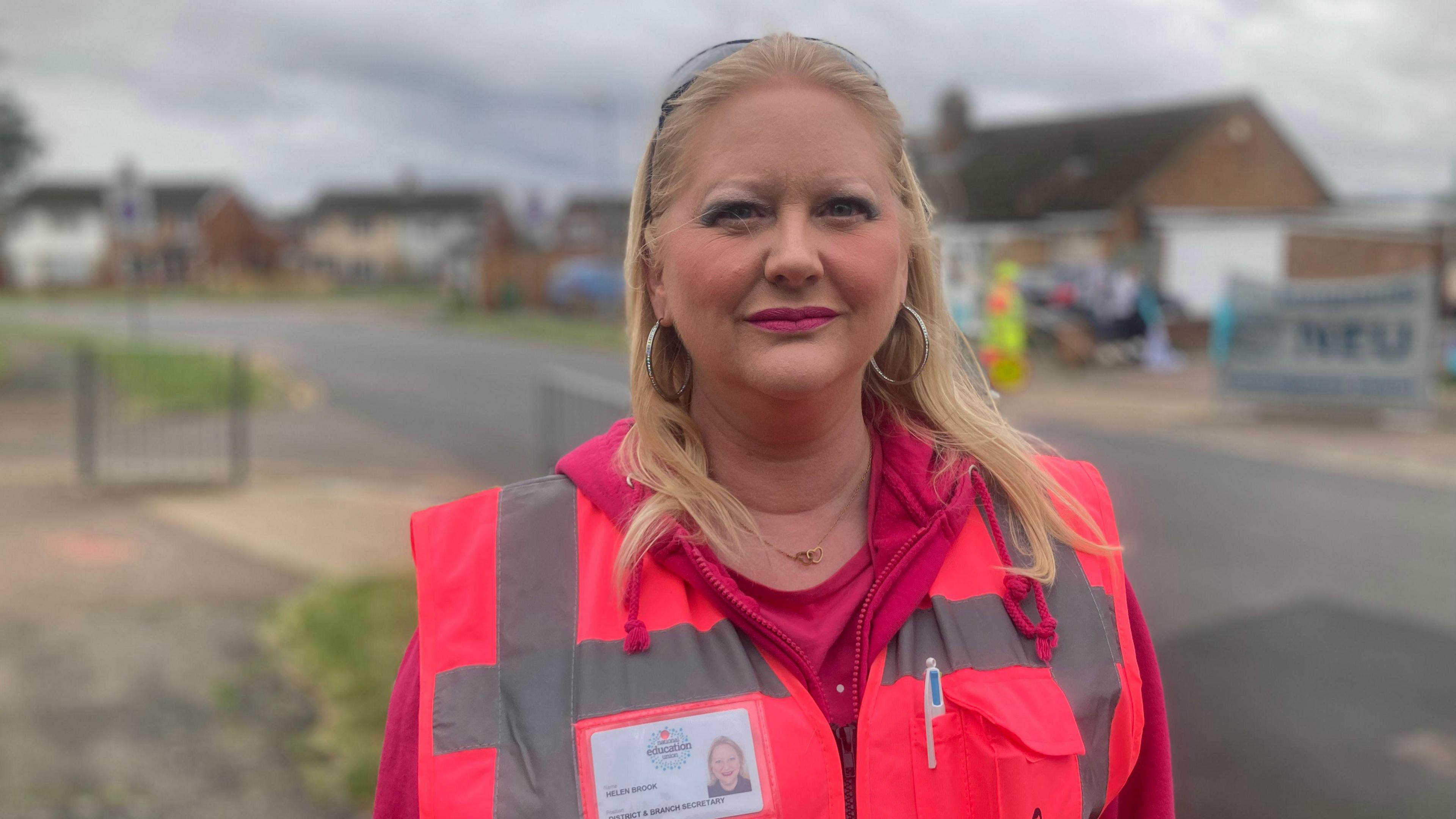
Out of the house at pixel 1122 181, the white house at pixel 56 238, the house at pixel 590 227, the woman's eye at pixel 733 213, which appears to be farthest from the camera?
the white house at pixel 56 238

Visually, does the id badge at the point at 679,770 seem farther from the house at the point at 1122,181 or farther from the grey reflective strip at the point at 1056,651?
the house at the point at 1122,181

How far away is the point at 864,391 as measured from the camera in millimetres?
1938

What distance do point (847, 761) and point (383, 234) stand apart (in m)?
91.7

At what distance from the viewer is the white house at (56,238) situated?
79.6m

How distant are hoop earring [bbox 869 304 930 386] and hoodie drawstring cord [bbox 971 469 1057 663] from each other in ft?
1.02

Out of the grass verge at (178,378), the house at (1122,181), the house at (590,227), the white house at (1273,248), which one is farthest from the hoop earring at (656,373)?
the house at (590,227)

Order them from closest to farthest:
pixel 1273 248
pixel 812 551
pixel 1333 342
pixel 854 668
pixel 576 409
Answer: pixel 854 668, pixel 812 551, pixel 576 409, pixel 1333 342, pixel 1273 248

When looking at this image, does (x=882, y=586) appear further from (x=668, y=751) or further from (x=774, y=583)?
(x=668, y=751)

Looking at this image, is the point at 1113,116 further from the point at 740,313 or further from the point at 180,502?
the point at 740,313

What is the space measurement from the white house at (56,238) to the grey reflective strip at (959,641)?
291ft

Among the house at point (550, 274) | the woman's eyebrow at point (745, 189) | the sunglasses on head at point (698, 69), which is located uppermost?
the house at point (550, 274)

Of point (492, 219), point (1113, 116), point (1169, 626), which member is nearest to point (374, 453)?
point (1169, 626)

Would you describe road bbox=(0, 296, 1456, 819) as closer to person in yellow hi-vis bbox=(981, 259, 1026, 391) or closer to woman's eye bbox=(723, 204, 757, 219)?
person in yellow hi-vis bbox=(981, 259, 1026, 391)

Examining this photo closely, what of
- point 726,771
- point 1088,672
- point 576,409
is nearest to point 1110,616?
point 1088,672
